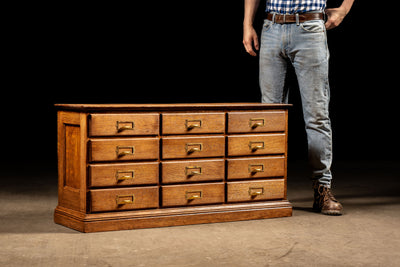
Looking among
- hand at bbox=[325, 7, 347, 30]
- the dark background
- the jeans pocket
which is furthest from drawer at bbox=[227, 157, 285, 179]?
the dark background

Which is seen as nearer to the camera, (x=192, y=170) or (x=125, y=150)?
(x=125, y=150)

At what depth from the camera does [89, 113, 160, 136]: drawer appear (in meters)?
3.48

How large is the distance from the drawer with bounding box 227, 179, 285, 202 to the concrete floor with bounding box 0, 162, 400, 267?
0.17 m

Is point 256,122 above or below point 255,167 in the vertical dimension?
above

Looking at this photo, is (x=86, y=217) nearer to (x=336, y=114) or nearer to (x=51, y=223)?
(x=51, y=223)

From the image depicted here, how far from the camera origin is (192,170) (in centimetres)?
375

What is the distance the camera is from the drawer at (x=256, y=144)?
385 cm

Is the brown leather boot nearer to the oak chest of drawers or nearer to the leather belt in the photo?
the oak chest of drawers

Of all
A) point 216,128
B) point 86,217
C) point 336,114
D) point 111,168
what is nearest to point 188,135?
point 216,128

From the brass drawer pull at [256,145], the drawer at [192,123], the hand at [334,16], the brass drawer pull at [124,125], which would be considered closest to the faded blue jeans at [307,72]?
the hand at [334,16]

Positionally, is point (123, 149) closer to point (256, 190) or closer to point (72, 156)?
point (72, 156)

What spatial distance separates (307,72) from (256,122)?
43 centimetres

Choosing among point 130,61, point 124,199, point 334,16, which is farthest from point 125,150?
point 130,61

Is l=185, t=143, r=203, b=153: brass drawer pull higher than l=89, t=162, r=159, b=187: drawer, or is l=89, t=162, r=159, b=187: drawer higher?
l=185, t=143, r=203, b=153: brass drawer pull
